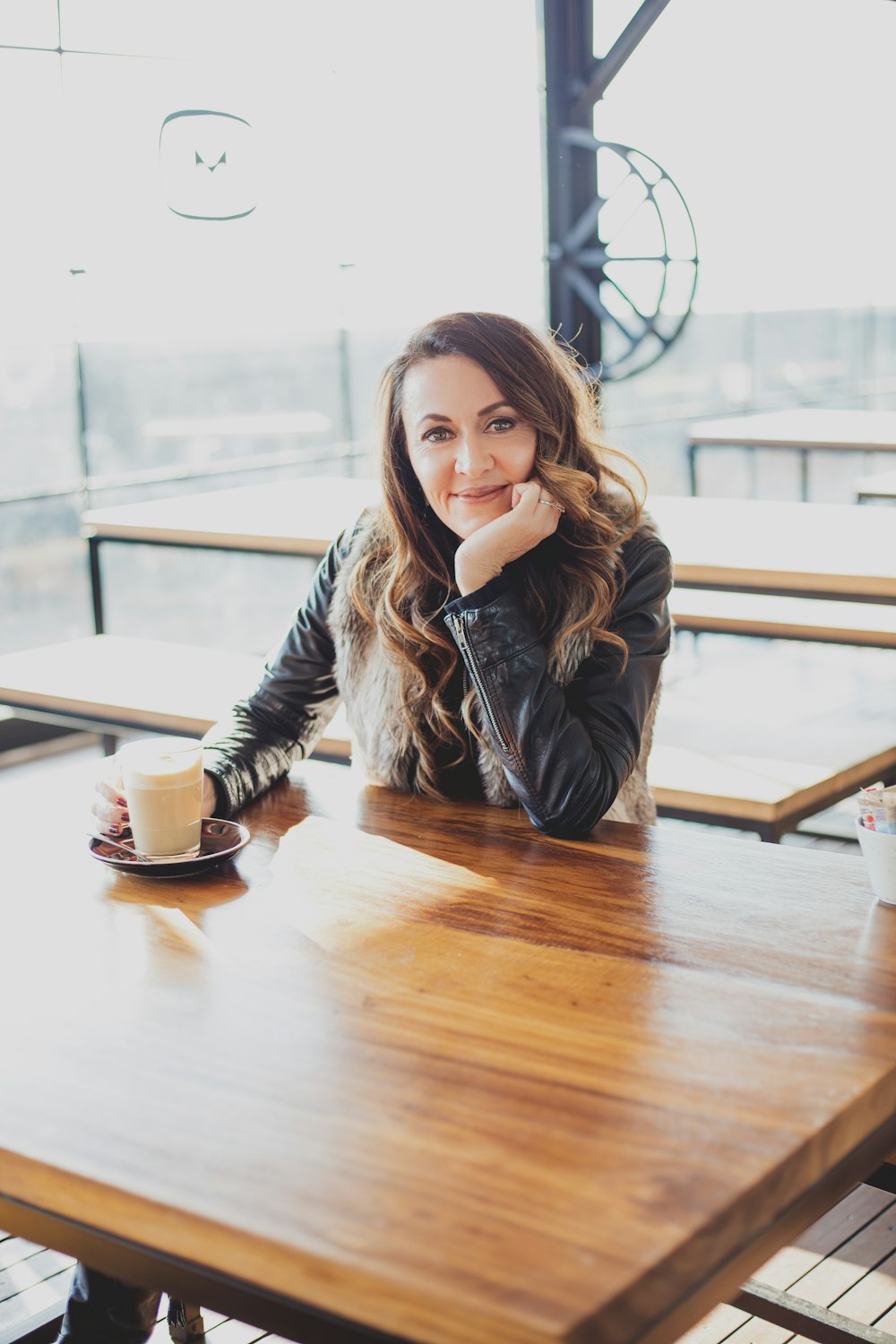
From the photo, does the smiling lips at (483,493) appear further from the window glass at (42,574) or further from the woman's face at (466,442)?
the window glass at (42,574)

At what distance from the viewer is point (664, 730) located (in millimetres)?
2979

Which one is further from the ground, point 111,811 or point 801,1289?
point 111,811

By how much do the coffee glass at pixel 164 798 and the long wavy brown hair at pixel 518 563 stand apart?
379mm

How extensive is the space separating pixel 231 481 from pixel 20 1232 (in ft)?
14.7

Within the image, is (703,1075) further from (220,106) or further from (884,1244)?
(220,106)

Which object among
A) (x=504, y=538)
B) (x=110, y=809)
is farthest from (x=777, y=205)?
(x=110, y=809)

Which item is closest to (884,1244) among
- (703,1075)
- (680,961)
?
(680,961)

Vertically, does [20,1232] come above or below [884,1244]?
above

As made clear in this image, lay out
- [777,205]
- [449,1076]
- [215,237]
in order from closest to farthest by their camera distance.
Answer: [449,1076]
[215,237]
[777,205]

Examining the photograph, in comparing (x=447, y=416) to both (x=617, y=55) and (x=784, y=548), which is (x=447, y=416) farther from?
(x=617, y=55)

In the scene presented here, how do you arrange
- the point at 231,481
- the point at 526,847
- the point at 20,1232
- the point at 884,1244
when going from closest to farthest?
the point at 20,1232, the point at 526,847, the point at 884,1244, the point at 231,481

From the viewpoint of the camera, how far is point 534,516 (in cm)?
169

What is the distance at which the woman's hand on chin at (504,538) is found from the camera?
1651mm

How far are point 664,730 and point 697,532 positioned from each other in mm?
426
